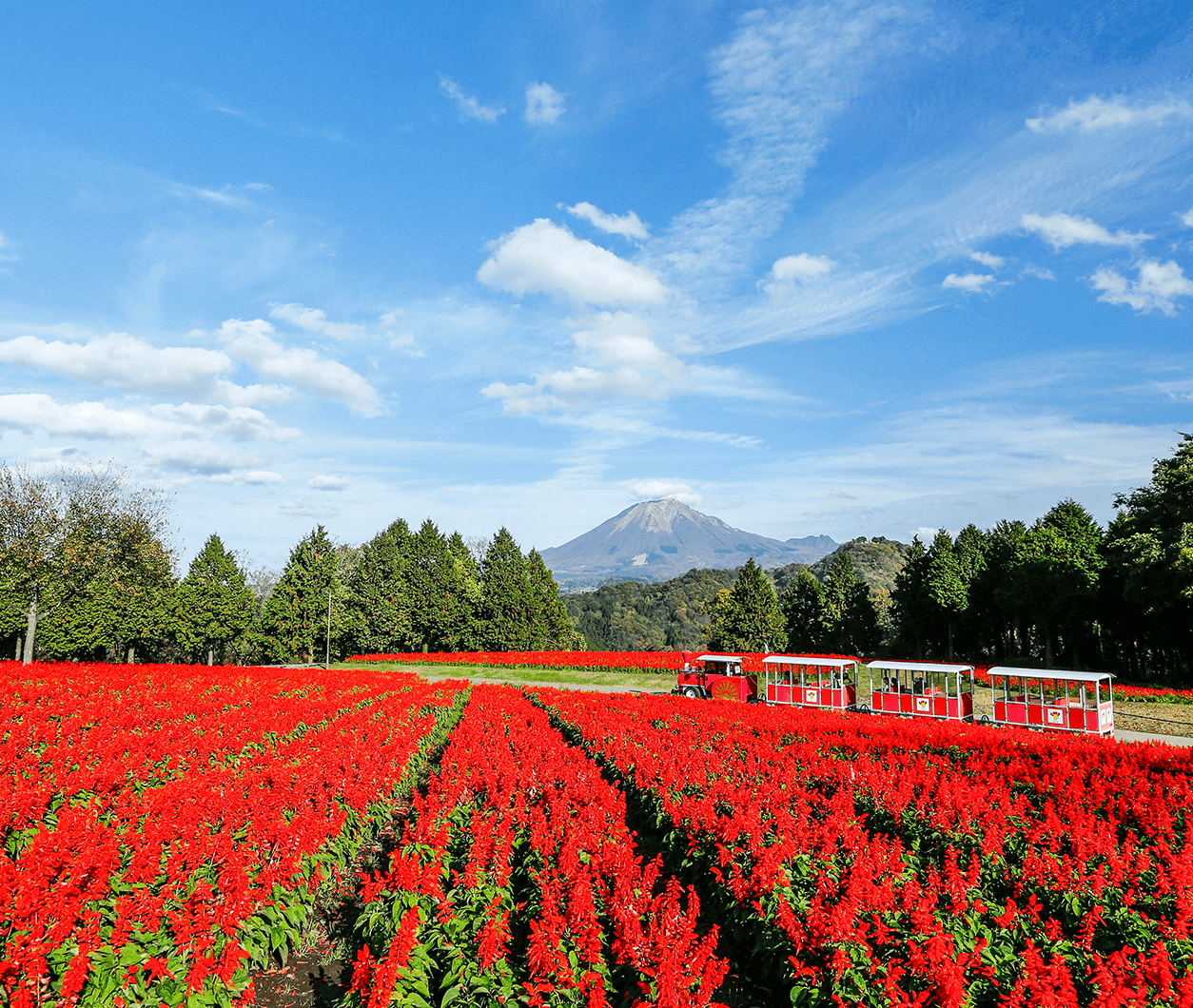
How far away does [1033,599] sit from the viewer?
42312 mm

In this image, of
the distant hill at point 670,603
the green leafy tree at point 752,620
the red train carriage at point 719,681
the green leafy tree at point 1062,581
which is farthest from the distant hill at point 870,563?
the red train carriage at point 719,681

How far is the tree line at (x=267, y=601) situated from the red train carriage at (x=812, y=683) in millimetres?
34259

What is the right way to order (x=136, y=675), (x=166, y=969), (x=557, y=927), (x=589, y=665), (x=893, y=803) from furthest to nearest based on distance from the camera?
(x=589, y=665) → (x=136, y=675) → (x=893, y=803) → (x=557, y=927) → (x=166, y=969)

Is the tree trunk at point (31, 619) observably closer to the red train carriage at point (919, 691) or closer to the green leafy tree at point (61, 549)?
the green leafy tree at point (61, 549)

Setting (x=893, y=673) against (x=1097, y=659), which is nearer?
(x=893, y=673)

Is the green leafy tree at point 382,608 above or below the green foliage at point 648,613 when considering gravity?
above

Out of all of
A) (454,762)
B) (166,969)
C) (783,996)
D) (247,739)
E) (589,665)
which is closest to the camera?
(166,969)

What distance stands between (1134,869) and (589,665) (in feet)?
128

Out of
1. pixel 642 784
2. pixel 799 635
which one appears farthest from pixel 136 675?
pixel 799 635

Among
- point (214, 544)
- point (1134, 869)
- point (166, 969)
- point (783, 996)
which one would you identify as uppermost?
point (214, 544)

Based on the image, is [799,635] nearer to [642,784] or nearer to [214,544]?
[642,784]

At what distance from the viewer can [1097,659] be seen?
48438 mm

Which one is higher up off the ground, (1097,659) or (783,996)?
(783,996)

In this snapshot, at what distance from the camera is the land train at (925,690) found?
2127 cm
